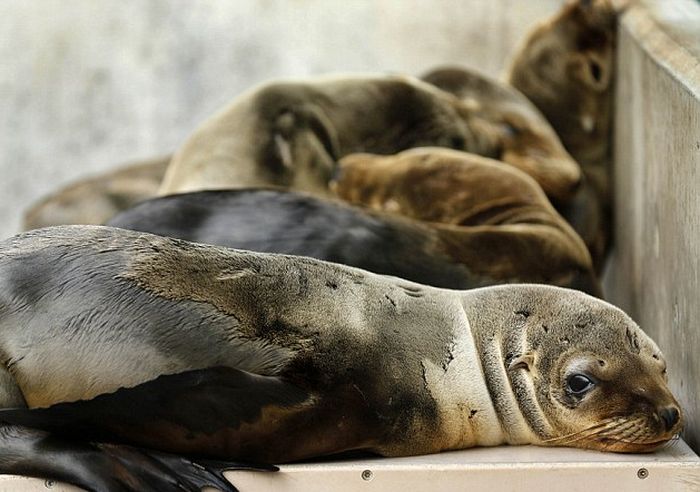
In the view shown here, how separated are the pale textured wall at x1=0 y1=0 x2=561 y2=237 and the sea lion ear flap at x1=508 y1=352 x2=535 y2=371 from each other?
555 centimetres

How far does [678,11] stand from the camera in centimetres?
486

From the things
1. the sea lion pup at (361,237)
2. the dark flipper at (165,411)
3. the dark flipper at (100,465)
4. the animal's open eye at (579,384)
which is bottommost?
the sea lion pup at (361,237)

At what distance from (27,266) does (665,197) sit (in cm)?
194

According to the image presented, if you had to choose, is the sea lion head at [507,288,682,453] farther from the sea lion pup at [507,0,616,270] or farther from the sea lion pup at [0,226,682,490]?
the sea lion pup at [507,0,616,270]

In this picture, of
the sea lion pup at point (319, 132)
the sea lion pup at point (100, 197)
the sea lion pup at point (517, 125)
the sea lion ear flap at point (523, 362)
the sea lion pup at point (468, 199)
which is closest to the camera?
the sea lion ear flap at point (523, 362)

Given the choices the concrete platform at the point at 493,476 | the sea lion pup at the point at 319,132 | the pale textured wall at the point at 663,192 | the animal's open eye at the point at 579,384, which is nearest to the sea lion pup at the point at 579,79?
the pale textured wall at the point at 663,192

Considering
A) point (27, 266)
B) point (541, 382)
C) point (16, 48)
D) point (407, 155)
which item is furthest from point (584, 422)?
point (16, 48)

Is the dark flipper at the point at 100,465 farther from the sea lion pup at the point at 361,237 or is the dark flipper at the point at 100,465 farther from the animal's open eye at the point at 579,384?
the sea lion pup at the point at 361,237

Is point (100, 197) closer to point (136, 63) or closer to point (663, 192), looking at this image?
point (136, 63)

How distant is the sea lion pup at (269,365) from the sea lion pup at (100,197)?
12.5 ft

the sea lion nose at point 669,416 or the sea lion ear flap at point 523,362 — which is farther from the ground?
the sea lion ear flap at point 523,362

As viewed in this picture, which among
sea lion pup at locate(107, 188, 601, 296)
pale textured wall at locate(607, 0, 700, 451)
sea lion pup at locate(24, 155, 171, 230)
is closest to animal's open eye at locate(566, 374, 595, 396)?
pale textured wall at locate(607, 0, 700, 451)

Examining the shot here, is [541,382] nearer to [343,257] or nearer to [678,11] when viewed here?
[343,257]

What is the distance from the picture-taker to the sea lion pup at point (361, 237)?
12.2ft
